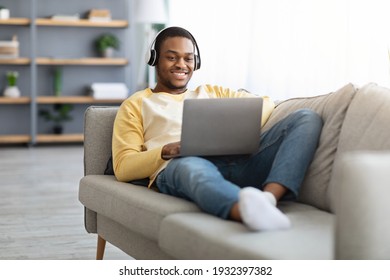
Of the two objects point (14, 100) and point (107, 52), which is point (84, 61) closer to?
point (107, 52)

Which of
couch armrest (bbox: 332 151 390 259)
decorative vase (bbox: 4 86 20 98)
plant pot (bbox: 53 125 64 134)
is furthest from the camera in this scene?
plant pot (bbox: 53 125 64 134)

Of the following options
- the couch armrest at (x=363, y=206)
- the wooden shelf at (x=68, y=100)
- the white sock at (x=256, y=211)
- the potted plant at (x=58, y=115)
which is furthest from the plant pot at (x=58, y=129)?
the couch armrest at (x=363, y=206)

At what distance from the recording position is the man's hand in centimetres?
250

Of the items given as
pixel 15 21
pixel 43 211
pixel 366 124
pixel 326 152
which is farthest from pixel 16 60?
pixel 366 124

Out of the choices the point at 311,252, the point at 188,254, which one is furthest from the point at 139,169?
the point at 311,252

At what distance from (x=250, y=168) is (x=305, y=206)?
0.25 metres

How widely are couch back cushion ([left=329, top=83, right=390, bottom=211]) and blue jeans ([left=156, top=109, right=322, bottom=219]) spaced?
4.1 inches

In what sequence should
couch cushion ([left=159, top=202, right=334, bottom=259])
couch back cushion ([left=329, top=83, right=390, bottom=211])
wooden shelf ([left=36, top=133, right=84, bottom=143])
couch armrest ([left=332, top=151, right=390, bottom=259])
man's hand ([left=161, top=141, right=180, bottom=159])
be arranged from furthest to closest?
wooden shelf ([left=36, top=133, right=84, bottom=143]) < man's hand ([left=161, top=141, right=180, bottom=159]) < couch back cushion ([left=329, top=83, right=390, bottom=211]) < couch cushion ([left=159, top=202, right=334, bottom=259]) < couch armrest ([left=332, top=151, right=390, bottom=259])

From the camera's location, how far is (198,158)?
7.87ft

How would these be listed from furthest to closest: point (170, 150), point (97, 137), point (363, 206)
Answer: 1. point (97, 137)
2. point (170, 150)
3. point (363, 206)

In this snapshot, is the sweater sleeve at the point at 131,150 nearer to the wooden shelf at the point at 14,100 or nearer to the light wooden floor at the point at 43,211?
the light wooden floor at the point at 43,211

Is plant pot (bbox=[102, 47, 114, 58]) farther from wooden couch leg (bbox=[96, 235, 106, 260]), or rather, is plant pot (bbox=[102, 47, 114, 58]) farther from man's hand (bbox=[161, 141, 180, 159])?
man's hand (bbox=[161, 141, 180, 159])

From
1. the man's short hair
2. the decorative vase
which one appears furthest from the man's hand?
the decorative vase

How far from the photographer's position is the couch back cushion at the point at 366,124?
223cm
